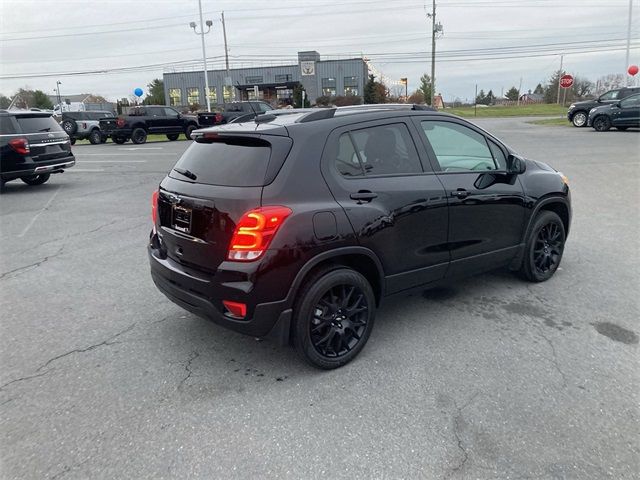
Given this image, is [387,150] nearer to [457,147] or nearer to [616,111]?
[457,147]

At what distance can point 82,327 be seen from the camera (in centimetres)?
412

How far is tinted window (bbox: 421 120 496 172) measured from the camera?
404 centimetres

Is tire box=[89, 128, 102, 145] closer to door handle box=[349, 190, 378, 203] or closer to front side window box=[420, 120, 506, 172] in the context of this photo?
front side window box=[420, 120, 506, 172]

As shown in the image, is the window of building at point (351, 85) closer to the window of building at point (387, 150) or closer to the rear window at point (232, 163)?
the window of building at point (387, 150)

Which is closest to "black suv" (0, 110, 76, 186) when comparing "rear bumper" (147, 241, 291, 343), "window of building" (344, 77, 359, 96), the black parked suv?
the black parked suv

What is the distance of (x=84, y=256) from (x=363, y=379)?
440cm

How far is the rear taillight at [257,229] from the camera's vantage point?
9.75ft

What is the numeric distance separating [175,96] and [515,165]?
279ft

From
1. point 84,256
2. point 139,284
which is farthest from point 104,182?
point 139,284

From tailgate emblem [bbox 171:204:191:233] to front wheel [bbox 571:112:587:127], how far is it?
86.9 ft

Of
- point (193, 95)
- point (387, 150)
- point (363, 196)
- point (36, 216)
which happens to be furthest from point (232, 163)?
point (193, 95)

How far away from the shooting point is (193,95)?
80812 mm

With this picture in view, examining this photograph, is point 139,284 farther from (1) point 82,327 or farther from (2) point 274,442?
(2) point 274,442

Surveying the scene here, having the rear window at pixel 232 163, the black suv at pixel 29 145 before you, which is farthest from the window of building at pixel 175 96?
the rear window at pixel 232 163
